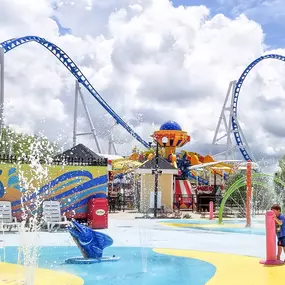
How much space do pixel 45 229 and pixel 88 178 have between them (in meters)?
2.35

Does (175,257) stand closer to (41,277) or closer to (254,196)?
(41,277)

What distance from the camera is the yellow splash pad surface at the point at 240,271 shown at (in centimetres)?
663

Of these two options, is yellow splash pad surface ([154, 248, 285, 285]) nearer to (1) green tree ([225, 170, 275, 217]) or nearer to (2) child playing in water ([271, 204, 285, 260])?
Result: (2) child playing in water ([271, 204, 285, 260])

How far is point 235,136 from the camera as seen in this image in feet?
144

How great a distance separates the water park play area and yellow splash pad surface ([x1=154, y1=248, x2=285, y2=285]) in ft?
0.05

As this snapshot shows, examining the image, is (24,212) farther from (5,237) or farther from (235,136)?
(235,136)

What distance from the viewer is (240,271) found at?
739 cm

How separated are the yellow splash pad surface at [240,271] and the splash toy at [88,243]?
1.76 metres

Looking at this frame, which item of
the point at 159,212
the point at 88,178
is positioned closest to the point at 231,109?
the point at 159,212

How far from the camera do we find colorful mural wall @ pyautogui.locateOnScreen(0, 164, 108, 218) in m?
14.6

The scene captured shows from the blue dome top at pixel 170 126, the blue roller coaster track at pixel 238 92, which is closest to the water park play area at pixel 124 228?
the blue dome top at pixel 170 126

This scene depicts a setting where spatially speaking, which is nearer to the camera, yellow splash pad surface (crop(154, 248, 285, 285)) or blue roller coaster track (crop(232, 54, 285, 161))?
yellow splash pad surface (crop(154, 248, 285, 285))

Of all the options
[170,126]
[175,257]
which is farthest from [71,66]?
[175,257]

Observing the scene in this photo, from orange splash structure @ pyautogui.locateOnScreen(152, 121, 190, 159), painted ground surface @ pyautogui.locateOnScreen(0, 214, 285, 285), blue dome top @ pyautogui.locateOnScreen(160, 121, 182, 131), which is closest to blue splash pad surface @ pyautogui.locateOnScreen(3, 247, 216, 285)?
painted ground surface @ pyautogui.locateOnScreen(0, 214, 285, 285)
